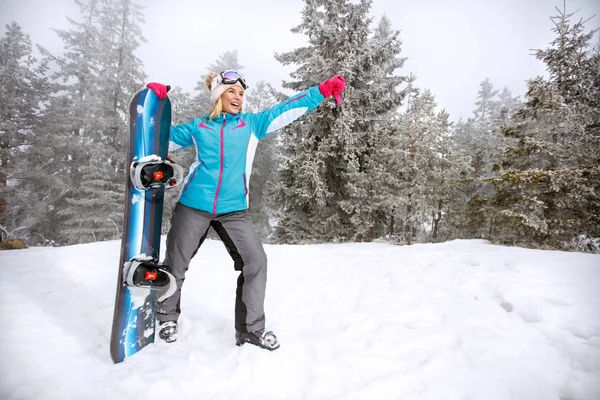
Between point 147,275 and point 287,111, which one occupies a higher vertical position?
point 287,111

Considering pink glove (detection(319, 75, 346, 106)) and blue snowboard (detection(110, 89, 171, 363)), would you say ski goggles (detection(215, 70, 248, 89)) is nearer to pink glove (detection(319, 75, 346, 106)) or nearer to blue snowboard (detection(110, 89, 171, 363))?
blue snowboard (detection(110, 89, 171, 363))

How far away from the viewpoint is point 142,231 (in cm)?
242

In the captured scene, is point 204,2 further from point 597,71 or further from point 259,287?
point 597,71

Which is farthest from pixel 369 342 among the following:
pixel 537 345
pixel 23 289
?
pixel 23 289

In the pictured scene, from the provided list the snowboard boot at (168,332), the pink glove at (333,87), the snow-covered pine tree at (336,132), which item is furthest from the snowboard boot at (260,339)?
the snow-covered pine tree at (336,132)

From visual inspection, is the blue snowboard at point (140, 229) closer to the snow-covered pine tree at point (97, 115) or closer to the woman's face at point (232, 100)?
the woman's face at point (232, 100)

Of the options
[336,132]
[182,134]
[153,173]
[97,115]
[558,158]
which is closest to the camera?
[153,173]

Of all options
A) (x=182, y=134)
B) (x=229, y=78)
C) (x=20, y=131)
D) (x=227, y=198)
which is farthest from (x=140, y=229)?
(x=20, y=131)

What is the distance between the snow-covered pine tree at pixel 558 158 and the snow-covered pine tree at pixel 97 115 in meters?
18.2

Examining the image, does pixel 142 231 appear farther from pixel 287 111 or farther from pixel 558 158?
pixel 558 158

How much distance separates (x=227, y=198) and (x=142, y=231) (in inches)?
31.7

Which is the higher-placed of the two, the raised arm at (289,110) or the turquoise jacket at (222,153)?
the raised arm at (289,110)

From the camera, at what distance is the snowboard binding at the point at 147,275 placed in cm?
218

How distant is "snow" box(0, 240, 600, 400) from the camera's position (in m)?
1.90
